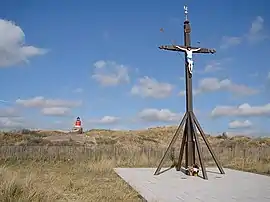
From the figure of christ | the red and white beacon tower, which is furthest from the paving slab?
the red and white beacon tower

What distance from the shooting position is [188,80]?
14.2 meters

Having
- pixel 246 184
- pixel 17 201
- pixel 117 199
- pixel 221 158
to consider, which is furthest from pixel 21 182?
pixel 221 158

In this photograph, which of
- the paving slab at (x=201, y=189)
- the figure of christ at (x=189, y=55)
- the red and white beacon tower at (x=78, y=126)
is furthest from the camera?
the red and white beacon tower at (x=78, y=126)

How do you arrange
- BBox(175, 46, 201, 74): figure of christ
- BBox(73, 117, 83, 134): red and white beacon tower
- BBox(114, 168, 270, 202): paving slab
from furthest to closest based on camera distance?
BBox(73, 117, 83, 134): red and white beacon tower
BBox(175, 46, 201, 74): figure of christ
BBox(114, 168, 270, 202): paving slab

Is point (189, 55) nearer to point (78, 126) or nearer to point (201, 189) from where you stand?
point (201, 189)

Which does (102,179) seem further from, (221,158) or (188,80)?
(221,158)

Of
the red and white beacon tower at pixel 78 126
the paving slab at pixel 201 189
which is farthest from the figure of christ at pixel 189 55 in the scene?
the red and white beacon tower at pixel 78 126

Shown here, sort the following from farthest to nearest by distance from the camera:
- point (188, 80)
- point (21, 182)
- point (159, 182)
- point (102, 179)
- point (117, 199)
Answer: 1. point (188, 80)
2. point (102, 179)
3. point (159, 182)
4. point (117, 199)
5. point (21, 182)

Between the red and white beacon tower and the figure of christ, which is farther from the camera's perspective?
the red and white beacon tower

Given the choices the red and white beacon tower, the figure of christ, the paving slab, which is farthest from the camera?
the red and white beacon tower

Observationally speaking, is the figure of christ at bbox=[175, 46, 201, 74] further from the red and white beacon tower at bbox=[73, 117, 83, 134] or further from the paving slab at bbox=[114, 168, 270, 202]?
the red and white beacon tower at bbox=[73, 117, 83, 134]

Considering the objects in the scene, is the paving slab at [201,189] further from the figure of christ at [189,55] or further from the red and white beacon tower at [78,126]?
the red and white beacon tower at [78,126]

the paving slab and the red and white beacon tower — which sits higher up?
the red and white beacon tower

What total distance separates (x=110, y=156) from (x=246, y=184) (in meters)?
9.87
